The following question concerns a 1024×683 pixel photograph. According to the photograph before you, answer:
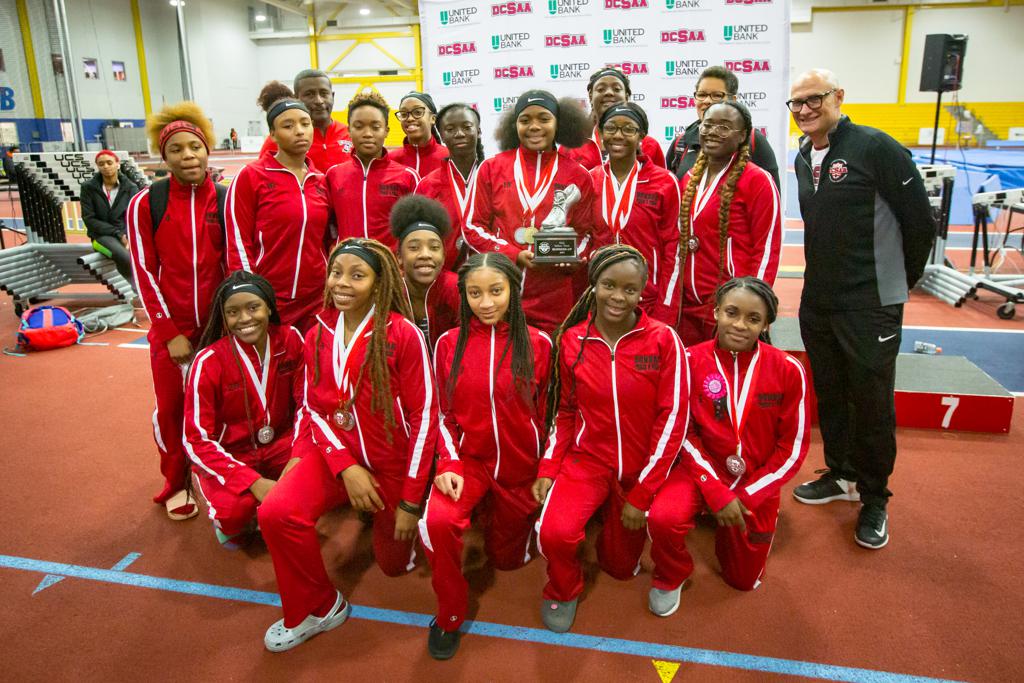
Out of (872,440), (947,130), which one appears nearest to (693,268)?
(872,440)

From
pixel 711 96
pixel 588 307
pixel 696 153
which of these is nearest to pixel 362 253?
pixel 588 307

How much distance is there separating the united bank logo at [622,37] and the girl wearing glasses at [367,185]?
11.0 ft

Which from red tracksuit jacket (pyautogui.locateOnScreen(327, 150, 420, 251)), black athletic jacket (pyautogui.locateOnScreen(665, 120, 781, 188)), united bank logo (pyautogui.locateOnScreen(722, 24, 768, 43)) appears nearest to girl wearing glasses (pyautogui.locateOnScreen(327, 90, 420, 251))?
red tracksuit jacket (pyautogui.locateOnScreen(327, 150, 420, 251))

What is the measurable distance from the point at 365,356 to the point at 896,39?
29.9 metres

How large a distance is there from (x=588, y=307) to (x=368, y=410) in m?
1.09

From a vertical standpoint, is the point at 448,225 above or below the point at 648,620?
above

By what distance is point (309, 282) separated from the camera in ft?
11.8

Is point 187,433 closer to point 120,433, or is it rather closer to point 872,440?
point 120,433

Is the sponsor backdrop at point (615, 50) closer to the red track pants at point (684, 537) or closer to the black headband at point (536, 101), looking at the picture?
the black headband at point (536, 101)

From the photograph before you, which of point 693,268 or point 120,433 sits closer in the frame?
point 693,268

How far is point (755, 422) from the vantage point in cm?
292

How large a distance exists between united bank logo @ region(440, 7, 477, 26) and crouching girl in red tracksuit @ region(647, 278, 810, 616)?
15.4 ft

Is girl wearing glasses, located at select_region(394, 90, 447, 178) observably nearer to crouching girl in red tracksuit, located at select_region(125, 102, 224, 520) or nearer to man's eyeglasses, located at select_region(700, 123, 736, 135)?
crouching girl in red tracksuit, located at select_region(125, 102, 224, 520)

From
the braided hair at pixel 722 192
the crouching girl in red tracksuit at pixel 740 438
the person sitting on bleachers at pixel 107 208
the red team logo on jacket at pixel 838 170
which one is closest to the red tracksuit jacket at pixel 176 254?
the braided hair at pixel 722 192
